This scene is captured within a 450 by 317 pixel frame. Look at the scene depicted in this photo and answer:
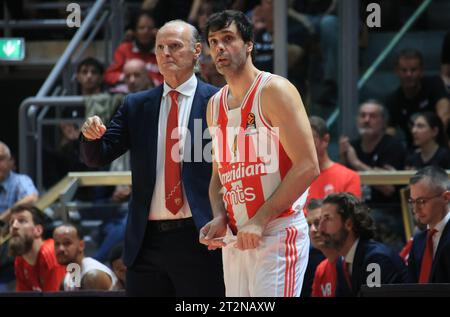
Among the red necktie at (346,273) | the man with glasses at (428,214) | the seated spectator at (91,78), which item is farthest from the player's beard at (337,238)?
the seated spectator at (91,78)

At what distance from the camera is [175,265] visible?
532cm

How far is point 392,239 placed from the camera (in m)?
8.54

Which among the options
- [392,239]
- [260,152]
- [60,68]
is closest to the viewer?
[260,152]

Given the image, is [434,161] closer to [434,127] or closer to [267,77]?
[434,127]

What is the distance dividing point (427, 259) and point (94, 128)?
7.97 feet

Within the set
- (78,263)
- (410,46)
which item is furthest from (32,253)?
(410,46)

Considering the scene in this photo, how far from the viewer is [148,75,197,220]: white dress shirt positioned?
17.7 feet

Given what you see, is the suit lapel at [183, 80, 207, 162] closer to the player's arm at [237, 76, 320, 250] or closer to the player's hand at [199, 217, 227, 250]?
the player's hand at [199, 217, 227, 250]

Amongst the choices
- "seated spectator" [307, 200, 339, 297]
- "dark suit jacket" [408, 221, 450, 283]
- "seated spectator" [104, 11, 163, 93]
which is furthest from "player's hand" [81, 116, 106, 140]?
"seated spectator" [104, 11, 163, 93]

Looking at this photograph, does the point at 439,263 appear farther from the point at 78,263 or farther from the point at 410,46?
the point at 410,46

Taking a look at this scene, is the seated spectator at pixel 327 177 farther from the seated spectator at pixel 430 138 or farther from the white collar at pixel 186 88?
the white collar at pixel 186 88

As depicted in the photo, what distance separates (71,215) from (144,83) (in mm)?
1336

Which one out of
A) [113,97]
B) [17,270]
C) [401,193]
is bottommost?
[17,270]
